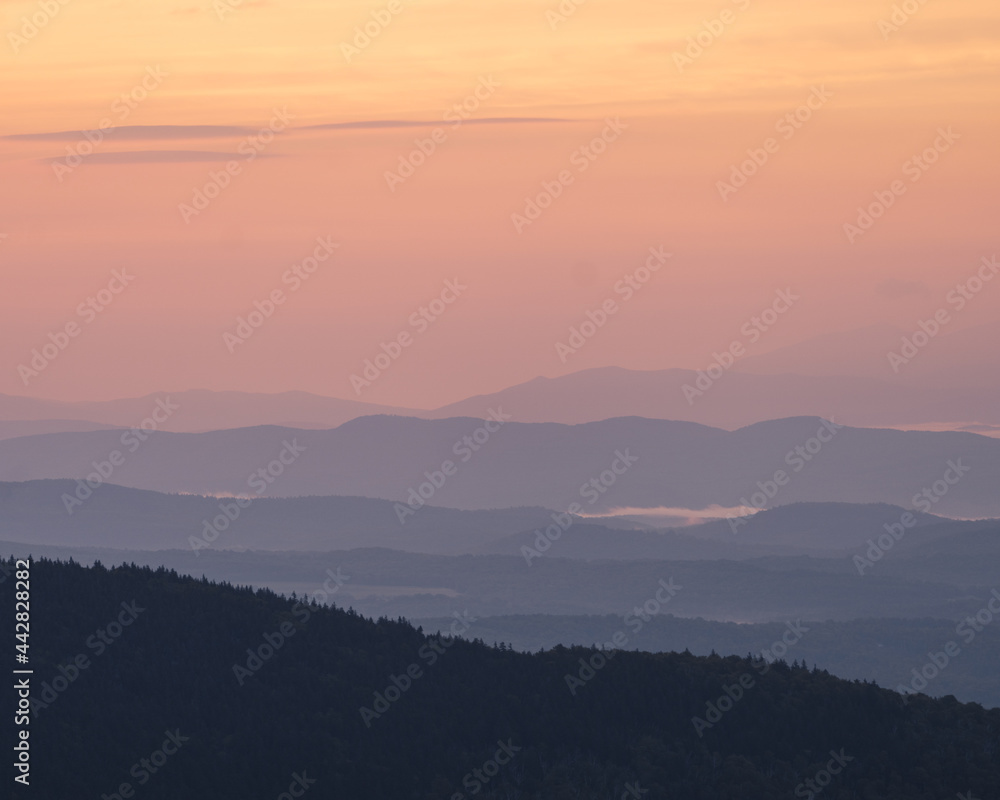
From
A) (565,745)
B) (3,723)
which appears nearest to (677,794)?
(565,745)

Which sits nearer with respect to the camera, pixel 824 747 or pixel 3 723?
pixel 3 723

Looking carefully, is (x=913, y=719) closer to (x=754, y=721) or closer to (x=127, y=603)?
→ (x=754, y=721)

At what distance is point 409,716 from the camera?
5375 cm

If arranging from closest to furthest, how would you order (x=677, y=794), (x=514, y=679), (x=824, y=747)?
(x=677, y=794)
(x=824, y=747)
(x=514, y=679)

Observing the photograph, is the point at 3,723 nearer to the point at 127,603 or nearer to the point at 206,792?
the point at 206,792

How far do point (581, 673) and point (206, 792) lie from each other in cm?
1690

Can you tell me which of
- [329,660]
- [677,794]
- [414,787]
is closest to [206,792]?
[414,787]

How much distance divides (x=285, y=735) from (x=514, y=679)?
1017cm

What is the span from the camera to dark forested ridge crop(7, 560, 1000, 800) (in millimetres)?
48969

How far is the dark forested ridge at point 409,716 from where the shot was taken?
49.0 m

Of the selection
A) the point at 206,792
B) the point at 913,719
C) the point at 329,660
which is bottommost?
the point at 913,719

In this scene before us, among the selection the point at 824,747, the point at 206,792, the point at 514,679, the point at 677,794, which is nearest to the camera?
the point at 206,792

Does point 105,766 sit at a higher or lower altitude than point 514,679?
higher

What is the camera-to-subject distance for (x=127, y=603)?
192ft
